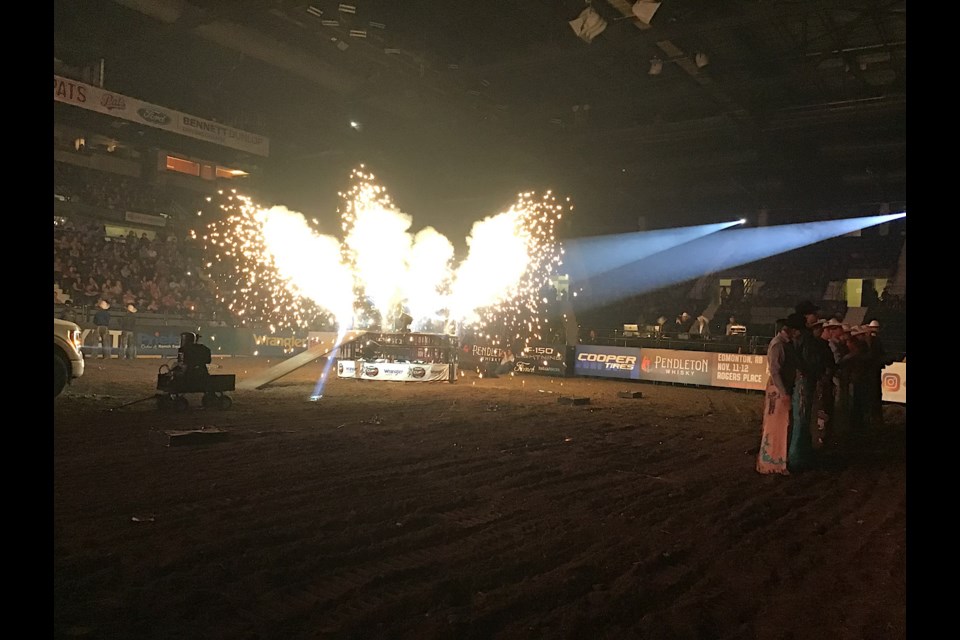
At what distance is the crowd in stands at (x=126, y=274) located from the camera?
24.3 m

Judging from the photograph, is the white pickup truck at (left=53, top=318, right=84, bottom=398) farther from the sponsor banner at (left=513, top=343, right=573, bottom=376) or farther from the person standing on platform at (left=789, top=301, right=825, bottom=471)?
the sponsor banner at (left=513, top=343, right=573, bottom=376)


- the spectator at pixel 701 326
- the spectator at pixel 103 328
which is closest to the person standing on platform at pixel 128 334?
the spectator at pixel 103 328

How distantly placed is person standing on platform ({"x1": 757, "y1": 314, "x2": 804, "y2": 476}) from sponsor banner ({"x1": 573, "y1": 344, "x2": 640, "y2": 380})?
15628 millimetres

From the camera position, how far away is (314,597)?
426cm

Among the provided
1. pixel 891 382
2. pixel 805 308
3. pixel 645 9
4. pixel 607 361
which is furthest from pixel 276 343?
pixel 805 308

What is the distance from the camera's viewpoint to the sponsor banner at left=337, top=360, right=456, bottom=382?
19.7 m

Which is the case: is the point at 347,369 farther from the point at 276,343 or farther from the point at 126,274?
the point at 126,274

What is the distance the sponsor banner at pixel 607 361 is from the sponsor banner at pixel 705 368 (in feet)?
1.40

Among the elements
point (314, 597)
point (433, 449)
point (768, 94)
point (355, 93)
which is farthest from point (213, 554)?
point (768, 94)

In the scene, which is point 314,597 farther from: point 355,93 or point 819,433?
point 355,93

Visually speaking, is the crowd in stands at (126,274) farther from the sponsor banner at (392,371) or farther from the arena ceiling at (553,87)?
the sponsor banner at (392,371)
